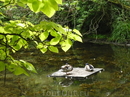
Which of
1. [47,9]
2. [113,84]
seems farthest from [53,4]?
[113,84]

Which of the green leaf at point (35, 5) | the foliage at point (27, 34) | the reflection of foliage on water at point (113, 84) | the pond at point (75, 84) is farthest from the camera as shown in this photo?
the pond at point (75, 84)

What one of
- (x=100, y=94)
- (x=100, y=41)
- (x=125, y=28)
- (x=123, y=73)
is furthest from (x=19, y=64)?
(x=100, y=41)

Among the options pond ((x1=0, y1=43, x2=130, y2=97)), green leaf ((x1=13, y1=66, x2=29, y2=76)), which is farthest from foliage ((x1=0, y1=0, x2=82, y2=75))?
pond ((x1=0, y1=43, x2=130, y2=97))

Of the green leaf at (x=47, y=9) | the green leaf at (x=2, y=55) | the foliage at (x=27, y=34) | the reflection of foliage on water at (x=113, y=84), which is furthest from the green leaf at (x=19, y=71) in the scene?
the reflection of foliage on water at (x=113, y=84)

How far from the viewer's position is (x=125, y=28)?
34.3ft

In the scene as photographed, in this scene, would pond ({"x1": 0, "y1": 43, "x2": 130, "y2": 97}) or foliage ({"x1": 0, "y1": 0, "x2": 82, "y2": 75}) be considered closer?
foliage ({"x1": 0, "y1": 0, "x2": 82, "y2": 75})

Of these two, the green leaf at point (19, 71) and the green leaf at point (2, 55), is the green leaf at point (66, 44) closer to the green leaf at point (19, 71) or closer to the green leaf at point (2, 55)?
the green leaf at point (19, 71)

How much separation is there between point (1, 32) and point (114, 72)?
6293 millimetres

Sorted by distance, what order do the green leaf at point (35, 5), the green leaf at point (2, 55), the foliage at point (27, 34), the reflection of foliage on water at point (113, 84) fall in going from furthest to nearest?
the reflection of foliage on water at point (113, 84) → the green leaf at point (2, 55) → the foliage at point (27, 34) → the green leaf at point (35, 5)

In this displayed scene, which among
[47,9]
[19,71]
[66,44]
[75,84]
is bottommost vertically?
[75,84]

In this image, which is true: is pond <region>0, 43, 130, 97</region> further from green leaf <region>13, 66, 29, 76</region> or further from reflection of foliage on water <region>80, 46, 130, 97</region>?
green leaf <region>13, 66, 29, 76</region>

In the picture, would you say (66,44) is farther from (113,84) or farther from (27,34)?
(113,84)

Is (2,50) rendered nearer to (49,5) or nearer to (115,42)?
(49,5)

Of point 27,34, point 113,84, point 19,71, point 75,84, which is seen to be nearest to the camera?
point 19,71
